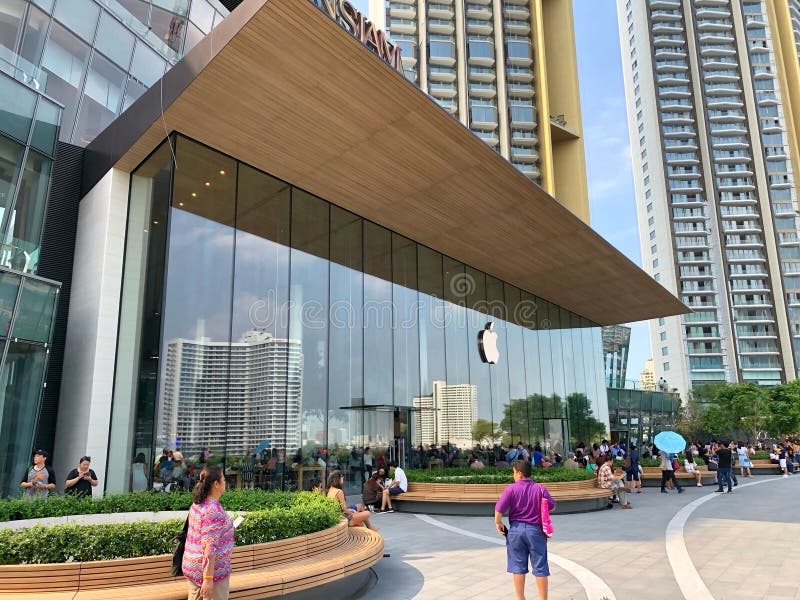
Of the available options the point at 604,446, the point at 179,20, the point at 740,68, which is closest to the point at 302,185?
the point at 179,20

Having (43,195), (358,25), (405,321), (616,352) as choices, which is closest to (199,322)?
(43,195)

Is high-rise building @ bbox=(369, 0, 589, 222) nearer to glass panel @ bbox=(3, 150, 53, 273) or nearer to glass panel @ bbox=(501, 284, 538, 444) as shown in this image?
glass panel @ bbox=(501, 284, 538, 444)

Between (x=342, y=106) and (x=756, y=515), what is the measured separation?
44.7 feet

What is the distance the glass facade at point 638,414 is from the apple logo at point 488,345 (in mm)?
20714

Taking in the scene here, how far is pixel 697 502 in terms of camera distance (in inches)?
679

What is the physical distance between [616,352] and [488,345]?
29455 mm

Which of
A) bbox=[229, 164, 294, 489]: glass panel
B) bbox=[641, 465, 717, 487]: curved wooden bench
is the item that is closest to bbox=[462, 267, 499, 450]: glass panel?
bbox=[641, 465, 717, 487]: curved wooden bench

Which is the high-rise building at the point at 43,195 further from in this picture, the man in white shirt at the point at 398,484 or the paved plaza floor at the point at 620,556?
the paved plaza floor at the point at 620,556

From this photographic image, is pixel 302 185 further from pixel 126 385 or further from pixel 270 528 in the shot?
pixel 270 528

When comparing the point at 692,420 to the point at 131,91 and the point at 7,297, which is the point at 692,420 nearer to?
the point at 131,91

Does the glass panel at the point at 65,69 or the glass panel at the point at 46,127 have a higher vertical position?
the glass panel at the point at 65,69

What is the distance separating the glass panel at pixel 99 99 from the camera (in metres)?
18.1

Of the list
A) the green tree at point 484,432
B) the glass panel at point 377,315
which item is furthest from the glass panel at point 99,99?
the green tree at point 484,432

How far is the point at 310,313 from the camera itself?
16.5 metres
